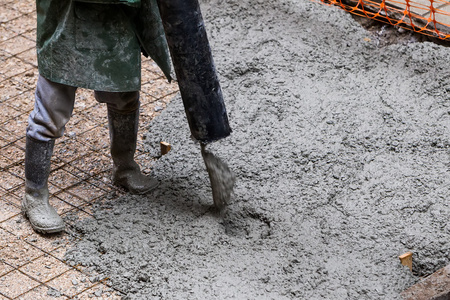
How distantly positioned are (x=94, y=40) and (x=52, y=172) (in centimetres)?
102

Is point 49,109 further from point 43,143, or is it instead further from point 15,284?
point 15,284

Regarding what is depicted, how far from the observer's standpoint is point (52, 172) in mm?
3473

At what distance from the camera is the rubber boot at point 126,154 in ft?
10.4

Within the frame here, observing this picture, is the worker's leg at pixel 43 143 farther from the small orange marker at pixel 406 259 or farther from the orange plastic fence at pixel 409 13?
the orange plastic fence at pixel 409 13

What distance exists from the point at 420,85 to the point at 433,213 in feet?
3.38

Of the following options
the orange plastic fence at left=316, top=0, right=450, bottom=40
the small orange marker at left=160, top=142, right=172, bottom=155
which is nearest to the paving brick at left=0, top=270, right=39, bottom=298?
the small orange marker at left=160, top=142, right=172, bottom=155

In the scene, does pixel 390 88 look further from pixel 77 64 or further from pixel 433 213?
pixel 77 64

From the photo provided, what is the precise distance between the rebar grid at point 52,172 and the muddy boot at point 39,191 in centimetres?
6

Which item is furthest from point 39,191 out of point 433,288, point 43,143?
point 433,288

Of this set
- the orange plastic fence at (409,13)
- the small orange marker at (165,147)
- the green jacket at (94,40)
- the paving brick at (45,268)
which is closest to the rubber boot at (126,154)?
the small orange marker at (165,147)

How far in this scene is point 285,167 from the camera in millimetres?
3217

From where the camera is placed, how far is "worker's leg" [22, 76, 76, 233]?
2.85 m

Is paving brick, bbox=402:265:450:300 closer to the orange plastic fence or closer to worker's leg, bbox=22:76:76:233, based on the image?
worker's leg, bbox=22:76:76:233

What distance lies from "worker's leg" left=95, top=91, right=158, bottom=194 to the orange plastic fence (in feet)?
6.17
